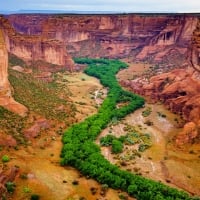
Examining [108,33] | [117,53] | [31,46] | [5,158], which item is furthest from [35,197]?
[108,33]

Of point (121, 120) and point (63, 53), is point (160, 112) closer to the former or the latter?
point (121, 120)

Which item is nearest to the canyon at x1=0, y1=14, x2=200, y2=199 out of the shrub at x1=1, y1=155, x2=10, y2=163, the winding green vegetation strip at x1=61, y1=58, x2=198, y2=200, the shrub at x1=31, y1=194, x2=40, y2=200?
the shrub at x1=1, y1=155, x2=10, y2=163

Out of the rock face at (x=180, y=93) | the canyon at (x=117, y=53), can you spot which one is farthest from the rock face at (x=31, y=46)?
the rock face at (x=180, y=93)

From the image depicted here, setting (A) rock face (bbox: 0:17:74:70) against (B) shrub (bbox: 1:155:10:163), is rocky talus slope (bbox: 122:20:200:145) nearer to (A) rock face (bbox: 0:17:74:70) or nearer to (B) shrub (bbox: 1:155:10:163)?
(A) rock face (bbox: 0:17:74:70)

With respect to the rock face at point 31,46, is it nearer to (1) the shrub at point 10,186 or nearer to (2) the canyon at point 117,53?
(2) the canyon at point 117,53

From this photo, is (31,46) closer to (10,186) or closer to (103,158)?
(103,158)
